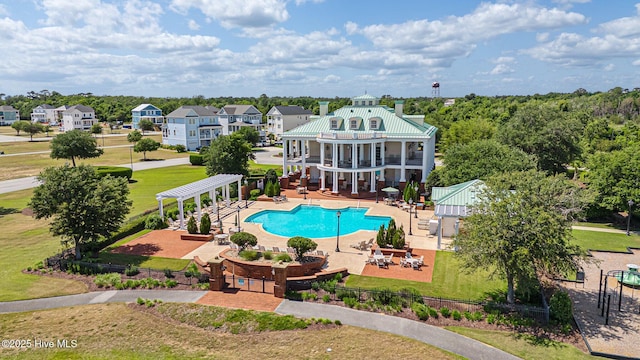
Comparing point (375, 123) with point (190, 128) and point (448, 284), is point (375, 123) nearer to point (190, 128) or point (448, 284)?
point (448, 284)

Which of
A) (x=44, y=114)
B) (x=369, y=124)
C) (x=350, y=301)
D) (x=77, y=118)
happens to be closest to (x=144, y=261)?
(x=350, y=301)

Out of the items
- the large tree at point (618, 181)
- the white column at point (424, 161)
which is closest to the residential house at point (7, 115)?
the white column at point (424, 161)

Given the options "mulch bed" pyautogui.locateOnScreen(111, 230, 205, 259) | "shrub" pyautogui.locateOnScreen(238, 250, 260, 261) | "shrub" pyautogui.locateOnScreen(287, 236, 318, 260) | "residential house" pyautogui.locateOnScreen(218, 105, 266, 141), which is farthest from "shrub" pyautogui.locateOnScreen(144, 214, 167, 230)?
"residential house" pyautogui.locateOnScreen(218, 105, 266, 141)

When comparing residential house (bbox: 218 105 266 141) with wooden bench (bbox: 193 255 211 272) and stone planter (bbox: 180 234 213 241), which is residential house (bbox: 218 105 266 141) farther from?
wooden bench (bbox: 193 255 211 272)

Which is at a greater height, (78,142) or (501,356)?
(78,142)

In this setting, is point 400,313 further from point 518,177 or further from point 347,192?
point 347,192

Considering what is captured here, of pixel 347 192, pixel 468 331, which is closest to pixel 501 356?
pixel 468 331
